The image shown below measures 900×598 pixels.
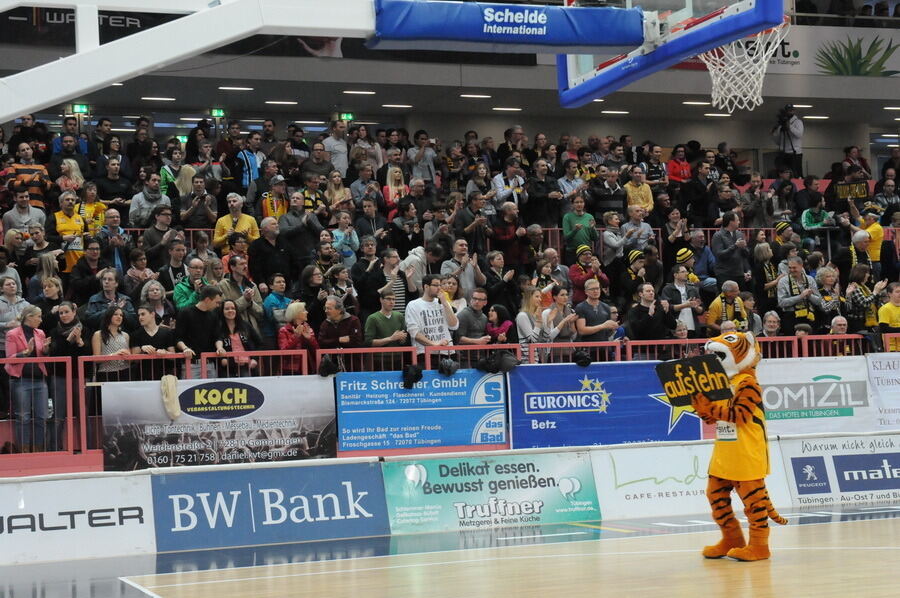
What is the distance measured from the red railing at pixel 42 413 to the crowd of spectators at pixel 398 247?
39cm

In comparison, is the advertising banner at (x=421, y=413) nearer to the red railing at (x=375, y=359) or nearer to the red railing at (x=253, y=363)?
the red railing at (x=375, y=359)

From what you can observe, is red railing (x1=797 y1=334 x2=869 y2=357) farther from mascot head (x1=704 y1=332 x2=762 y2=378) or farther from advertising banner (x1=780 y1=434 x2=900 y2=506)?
mascot head (x1=704 y1=332 x2=762 y2=378)

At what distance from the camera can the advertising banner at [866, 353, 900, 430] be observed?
723 inches

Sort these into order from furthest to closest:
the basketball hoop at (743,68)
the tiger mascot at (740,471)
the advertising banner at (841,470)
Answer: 1. the advertising banner at (841,470)
2. the basketball hoop at (743,68)
3. the tiger mascot at (740,471)

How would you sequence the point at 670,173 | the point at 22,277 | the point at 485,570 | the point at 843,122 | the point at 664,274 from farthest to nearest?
the point at 843,122
the point at 670,173
the point at 664,274
the point at 22,277
the point at 485,570

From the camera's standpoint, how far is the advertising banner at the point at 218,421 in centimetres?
1439

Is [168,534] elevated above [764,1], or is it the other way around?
[764,1]

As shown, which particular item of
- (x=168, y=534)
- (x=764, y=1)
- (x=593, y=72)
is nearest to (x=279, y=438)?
(x=168, y=534)

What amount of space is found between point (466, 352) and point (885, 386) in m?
6.76

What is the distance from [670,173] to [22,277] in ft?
43.1

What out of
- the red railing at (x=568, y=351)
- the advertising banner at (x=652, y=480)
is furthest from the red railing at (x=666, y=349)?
the advertising banner at (x=652, y=480)

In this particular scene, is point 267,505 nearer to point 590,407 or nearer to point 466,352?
point 466,352

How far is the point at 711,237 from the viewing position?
74.6 feet

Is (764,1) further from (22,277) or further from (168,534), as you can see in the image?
(22,277)
